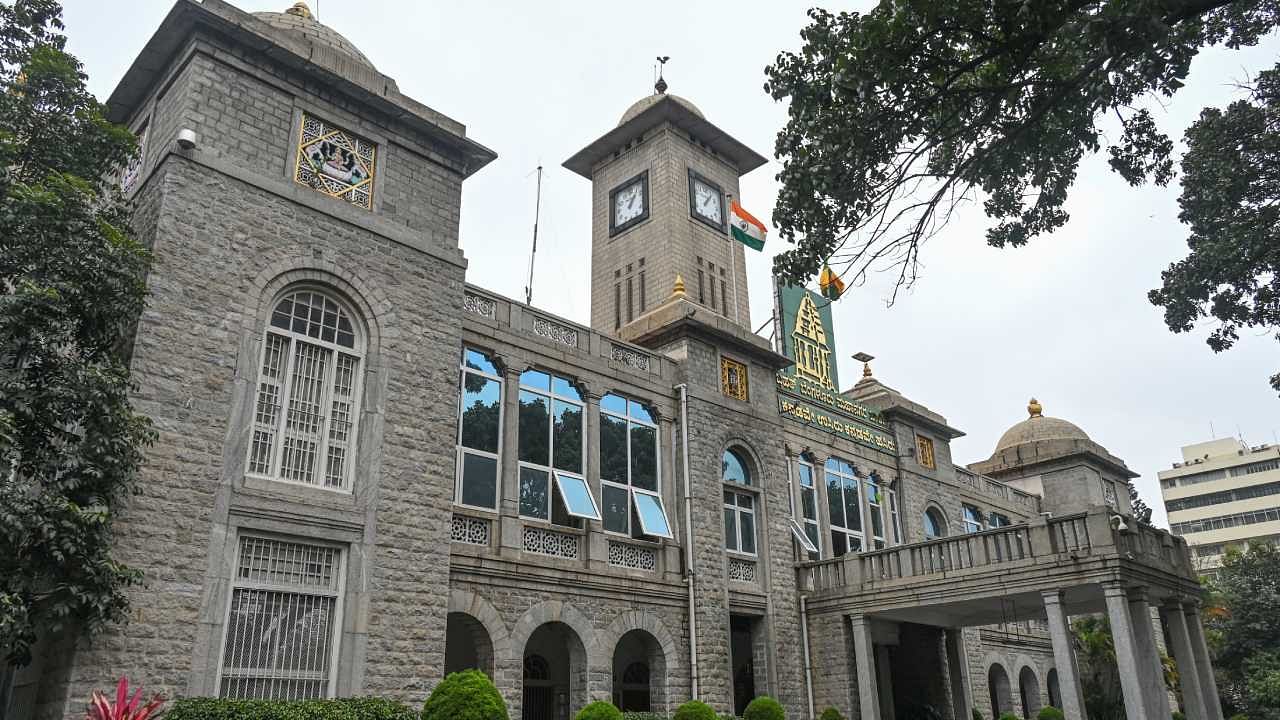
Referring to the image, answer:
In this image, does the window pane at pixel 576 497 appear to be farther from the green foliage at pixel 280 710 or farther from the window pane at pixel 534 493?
the green foliage at pixel 280 710

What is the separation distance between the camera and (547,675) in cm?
1800

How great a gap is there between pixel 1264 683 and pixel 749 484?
16.0 meters

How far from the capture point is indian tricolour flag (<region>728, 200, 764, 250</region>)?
26281 millimetres

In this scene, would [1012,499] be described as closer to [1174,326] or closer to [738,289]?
[738,289]

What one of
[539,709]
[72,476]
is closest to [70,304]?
[72,476]

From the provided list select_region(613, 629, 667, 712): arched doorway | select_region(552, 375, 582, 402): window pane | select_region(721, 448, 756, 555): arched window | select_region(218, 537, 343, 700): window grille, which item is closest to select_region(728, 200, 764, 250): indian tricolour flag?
select_region(721, 448, 756, 555): arched window

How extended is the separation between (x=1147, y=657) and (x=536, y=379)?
11.9 metres

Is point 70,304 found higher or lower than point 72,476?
higher

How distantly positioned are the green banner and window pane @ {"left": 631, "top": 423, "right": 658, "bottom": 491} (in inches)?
181

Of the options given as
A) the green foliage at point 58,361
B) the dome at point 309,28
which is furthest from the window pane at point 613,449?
the green foliage at point 58,361

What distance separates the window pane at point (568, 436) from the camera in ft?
57.9

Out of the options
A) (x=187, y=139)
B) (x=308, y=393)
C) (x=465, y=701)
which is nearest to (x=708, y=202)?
(x=308, y=393)

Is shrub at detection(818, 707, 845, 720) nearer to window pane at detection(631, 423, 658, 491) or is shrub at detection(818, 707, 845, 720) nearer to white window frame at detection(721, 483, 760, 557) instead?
white window frame at detection(721, 483, 760, 557)

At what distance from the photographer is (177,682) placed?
11.1 meters
